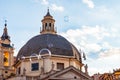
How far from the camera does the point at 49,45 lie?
8562 centimetres

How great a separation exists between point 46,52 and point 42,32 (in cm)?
1131

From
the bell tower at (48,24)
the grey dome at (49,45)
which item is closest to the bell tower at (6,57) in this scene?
the grey dome at (49,45)

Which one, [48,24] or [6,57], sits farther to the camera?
[6,57]

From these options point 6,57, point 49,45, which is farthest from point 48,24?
point 6,57

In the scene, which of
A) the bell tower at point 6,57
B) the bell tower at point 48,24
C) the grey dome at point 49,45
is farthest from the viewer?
the bell tower at point 6,57

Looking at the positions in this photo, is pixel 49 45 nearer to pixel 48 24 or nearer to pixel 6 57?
pixel 48 24

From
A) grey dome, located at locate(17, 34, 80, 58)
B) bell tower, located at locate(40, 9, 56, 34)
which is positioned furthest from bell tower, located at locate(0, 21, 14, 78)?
bell tower, located at locate(40, 9, 56, 34)

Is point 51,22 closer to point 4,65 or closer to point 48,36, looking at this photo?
point 48,36

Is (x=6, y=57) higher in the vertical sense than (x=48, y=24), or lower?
lower

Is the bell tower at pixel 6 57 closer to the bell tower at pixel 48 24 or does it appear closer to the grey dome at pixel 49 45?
the grey dome at pixel 49 45

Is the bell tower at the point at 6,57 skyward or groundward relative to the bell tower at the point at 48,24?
groundward

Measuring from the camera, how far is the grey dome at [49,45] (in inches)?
3349

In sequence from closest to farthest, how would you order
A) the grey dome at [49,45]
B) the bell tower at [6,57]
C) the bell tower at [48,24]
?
the grey dome at [49,45] → the bell tower at [48,24] → the bell tower at [6,57]

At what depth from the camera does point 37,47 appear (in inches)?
3374
